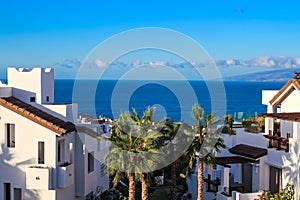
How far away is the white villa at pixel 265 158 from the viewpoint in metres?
22.9

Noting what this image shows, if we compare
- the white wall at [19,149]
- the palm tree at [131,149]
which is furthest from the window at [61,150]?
the palm tree at [131,149]

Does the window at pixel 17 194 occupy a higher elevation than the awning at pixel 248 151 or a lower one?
lower

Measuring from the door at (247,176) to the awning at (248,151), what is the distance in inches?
34.3

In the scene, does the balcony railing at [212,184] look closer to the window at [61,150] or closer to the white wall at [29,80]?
the window at [61,150]

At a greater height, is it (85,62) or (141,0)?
(141,0)

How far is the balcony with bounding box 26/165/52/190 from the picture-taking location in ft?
72.1

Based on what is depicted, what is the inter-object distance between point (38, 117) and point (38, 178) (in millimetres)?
2897

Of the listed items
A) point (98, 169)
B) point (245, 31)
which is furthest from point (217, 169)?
point (245, 31)

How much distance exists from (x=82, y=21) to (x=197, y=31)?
2517 centimetres

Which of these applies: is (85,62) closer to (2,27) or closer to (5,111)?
(5,111)

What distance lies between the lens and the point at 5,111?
22.9 m

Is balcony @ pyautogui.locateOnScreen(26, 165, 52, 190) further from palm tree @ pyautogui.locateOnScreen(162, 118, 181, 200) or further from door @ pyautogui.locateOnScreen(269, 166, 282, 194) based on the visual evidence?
door @ pyautogui.locateOnScreen(269, 166, 282, 194)

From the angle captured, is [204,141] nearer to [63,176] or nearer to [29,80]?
[63,176]

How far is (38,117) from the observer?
22641mm
